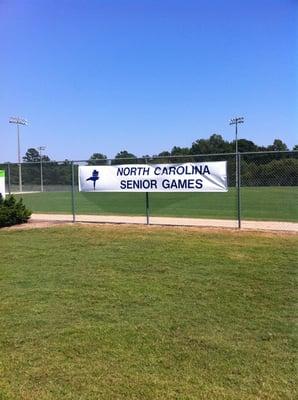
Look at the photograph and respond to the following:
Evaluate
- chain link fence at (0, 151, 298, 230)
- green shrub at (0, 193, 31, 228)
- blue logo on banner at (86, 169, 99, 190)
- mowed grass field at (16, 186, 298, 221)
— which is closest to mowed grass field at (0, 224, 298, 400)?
green shrub at (0, 193, 31, 228)

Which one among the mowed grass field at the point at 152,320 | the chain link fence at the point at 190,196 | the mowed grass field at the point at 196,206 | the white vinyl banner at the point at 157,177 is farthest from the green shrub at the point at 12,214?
the mowed grass field at the point at 196,206

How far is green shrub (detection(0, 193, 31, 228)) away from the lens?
13.3 metres

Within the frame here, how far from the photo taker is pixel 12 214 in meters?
13.4

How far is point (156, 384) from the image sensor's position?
164 inches

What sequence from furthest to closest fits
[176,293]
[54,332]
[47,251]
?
[47,251], [176,293], [54,332]

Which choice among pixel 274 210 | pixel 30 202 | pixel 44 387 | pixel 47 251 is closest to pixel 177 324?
pixel 44 387

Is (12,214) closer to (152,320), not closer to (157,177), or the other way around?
(157,177)

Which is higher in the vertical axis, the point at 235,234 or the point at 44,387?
the point at 235,234

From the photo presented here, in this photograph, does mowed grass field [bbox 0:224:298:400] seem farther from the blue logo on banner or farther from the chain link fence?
the chain link fence

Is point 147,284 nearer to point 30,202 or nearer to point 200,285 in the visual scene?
point 200,285

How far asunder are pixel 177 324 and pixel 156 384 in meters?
1.38

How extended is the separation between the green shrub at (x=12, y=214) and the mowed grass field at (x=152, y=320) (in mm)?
3657

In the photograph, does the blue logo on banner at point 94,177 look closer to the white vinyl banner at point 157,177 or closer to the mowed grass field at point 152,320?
the white vinyl banner at point 157,177

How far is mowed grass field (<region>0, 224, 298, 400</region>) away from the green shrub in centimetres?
366
